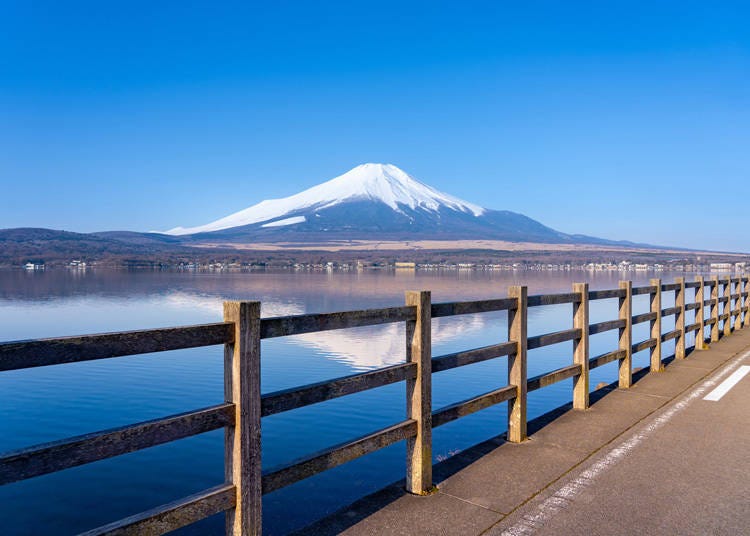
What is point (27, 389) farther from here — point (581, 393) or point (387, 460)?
point (581, 393)

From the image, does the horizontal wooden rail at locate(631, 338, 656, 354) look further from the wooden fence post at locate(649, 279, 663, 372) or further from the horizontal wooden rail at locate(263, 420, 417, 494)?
the horizontal wooden rail at locate(263, 420, 417, 494)

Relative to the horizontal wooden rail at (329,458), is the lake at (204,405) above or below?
below

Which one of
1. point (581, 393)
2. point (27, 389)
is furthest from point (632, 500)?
point (27, 389)

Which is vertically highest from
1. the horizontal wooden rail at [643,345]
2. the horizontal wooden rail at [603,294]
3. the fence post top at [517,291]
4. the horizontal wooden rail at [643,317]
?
the fence post top at [517,291]

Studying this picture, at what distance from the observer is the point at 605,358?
342 inches

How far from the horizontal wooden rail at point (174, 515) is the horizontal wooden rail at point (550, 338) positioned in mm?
4076

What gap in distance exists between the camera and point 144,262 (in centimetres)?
17250

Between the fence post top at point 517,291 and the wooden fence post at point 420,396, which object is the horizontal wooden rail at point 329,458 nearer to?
the wooden fence post at point 420,396

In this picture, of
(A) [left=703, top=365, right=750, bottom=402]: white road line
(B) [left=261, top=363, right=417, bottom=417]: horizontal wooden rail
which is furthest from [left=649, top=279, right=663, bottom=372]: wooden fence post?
(B) [left=261, top=363, right=417, bottom=417]: horizontal wooden rail

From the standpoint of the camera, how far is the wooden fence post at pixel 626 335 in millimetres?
9000

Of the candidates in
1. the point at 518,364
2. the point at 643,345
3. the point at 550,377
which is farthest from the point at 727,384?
the point at 518,364

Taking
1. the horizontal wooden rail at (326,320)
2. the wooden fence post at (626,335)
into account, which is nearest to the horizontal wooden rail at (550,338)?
the wooden fence post at (626,335)

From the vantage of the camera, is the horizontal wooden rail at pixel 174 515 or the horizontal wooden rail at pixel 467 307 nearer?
the horizontal wooden rail at pixel 174 515

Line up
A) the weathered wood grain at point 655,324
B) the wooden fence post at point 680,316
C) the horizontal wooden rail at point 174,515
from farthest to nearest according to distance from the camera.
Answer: the wooden fence post at point 680,316, the weathered wood grain at point 655,324, the horizontal wooden rail at point 174,515
